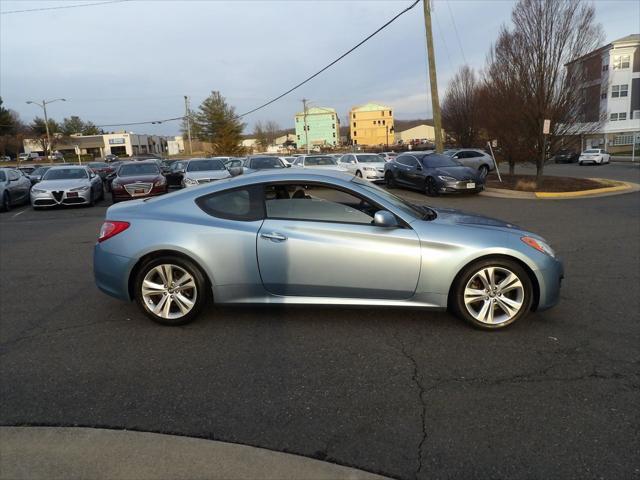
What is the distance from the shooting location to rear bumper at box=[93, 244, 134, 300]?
444 centimetres

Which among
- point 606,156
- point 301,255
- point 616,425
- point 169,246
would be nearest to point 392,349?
point 301,255

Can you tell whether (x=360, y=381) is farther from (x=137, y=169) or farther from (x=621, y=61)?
(x=621, y=61)

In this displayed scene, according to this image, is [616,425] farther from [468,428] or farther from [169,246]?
[169,246]

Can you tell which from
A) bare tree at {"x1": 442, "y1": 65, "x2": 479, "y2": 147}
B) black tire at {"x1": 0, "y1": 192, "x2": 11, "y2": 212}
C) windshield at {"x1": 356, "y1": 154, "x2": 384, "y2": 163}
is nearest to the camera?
black tire at {"x1": 0, "y1": 192, "x2": 11, "y2": 212}

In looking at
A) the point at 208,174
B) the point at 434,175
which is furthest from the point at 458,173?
the point at 208,174

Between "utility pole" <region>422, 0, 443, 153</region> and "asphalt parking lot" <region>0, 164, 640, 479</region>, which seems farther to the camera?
"utility pole" <region>422, 0, 443, 153</region>

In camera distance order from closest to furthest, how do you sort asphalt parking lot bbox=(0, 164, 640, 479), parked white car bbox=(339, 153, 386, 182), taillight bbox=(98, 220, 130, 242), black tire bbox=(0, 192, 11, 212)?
asphalt parking lot bbox=(0, 164, 640, 479)
taillight bbox=(98, 220, 130, 242)
black tire bbox=(0, 192, 11, 212)
parked white car bbox=(339, 153, 386, 182)

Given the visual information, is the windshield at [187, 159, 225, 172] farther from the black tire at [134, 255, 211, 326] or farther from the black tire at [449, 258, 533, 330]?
the black tire at [449, 258, 533, 330]

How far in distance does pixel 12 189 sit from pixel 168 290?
600 inches

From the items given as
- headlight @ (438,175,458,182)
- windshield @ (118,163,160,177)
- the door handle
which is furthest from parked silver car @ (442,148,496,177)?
the door handle

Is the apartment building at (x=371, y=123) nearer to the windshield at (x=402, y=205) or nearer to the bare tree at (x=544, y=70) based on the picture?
the bare tree at (x=544, y=70)

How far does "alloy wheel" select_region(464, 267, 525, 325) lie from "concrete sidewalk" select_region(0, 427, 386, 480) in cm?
222

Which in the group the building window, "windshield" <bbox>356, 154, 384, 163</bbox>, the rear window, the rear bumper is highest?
the building window

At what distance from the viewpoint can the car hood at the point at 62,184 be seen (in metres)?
15.3
